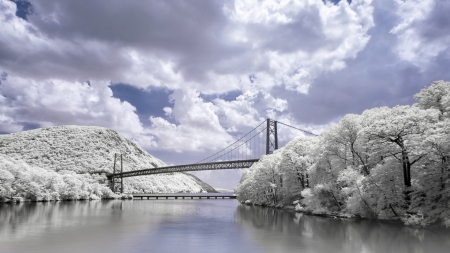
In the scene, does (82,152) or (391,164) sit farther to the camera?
(82,152)

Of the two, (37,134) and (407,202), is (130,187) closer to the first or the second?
(37,134)

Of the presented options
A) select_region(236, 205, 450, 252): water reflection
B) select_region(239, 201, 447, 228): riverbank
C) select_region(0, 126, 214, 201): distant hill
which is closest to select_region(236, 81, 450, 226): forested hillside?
select_region(239, 201, 447, 228): riverbank

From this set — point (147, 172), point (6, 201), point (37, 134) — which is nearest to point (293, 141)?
point (6, 201)

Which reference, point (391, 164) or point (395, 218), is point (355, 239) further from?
point (395, 218)

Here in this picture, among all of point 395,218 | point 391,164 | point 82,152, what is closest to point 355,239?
point 391,164

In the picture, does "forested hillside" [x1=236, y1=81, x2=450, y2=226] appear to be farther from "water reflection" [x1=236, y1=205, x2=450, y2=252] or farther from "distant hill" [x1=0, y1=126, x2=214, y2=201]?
"distant hill" [x1=0, y1=126, x2=214, y2=201]

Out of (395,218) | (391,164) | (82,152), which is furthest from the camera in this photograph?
(82,152)
